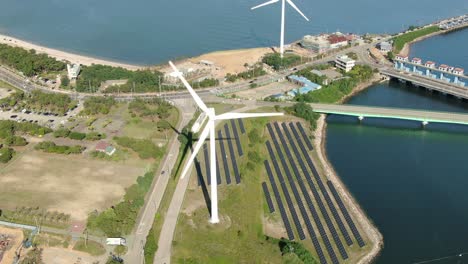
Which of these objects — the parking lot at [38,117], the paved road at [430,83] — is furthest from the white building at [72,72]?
the paved road at [430,83]

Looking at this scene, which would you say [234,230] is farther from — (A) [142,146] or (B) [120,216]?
(A) [142,146]

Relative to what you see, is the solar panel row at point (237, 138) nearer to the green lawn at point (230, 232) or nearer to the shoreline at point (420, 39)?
the green lawn at point (230, 232)

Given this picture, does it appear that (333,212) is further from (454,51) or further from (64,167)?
(454,51)

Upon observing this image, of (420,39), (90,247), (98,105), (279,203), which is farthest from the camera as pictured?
(420,39)

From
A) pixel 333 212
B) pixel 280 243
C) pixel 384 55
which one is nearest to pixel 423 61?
pixel 384 55

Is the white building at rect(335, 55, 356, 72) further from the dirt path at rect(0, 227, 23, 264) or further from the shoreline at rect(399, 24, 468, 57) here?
the dirt path at rect(0, 227, 23, 264)

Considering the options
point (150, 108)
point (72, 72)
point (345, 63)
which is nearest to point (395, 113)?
point (345, 63)
